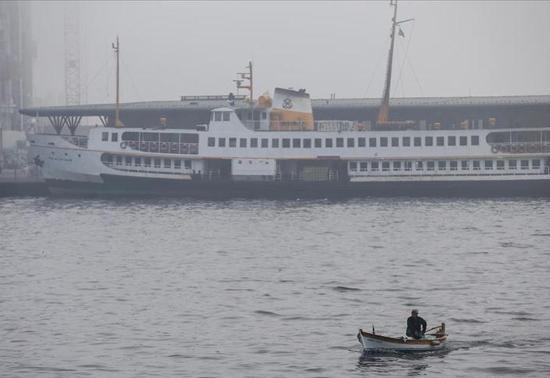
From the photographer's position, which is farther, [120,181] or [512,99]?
[512,99]

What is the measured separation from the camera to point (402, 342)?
138ft

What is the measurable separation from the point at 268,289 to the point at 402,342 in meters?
16.6

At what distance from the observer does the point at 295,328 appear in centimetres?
4766

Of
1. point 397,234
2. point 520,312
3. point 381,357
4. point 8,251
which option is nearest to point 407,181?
point 397,234

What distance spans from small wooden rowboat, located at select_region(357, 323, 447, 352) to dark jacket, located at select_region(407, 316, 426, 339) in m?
0.22

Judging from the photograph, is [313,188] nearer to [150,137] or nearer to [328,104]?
[150,137]

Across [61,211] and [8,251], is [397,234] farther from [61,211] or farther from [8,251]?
[61,211]

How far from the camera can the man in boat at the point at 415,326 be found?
42.2 meters

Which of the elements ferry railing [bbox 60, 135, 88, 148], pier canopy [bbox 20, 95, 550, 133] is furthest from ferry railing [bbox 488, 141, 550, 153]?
ferry railing [bbox 60, 135, 88, 148]

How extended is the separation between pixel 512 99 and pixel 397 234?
2196 inches

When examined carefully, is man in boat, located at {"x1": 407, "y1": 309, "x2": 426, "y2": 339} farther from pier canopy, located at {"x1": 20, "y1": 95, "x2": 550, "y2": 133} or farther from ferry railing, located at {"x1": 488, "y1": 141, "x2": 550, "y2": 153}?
pier canopy, located at {"x1": 20, "y1": 95, "x2": 550, "y2": 133}

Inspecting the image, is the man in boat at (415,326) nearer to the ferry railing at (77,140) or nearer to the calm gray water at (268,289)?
the calm gray water at (268,289)

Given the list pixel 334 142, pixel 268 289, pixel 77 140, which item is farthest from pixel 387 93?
pixel 268 289

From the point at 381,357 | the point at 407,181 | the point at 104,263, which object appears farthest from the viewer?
the point at 407,181
